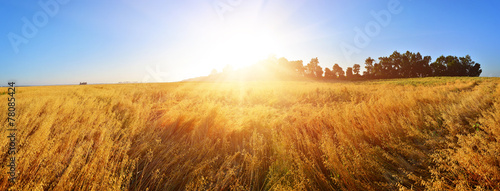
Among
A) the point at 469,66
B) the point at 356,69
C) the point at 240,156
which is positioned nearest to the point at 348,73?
the point at 356,69

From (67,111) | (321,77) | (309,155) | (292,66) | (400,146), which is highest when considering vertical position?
(292,66)

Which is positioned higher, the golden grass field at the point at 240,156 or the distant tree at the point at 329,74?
the distant tree at the point at 329,74

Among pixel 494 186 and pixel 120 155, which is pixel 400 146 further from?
pixel 120 155

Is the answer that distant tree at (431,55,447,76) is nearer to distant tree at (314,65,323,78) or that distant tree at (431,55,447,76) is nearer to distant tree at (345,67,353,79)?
distant tree at (345,67,353,79)

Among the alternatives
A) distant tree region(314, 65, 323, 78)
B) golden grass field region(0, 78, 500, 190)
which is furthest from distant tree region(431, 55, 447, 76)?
golden grass field region(0, 78, 500, 190)

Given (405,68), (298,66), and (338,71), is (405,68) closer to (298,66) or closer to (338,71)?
(338,71)

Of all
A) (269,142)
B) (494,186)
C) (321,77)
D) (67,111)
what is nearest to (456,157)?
(494,186)

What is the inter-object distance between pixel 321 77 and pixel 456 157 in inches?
2301

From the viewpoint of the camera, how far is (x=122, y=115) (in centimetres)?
436

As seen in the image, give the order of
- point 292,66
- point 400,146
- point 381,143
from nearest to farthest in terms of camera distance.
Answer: point 400,146, point 381,143, point 292,66

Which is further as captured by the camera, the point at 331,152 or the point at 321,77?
the point at 321,77

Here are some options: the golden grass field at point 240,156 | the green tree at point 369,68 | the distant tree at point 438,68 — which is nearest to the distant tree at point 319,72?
the green tree at point 369,68

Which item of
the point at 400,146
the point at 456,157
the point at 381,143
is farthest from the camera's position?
the point at 381,143

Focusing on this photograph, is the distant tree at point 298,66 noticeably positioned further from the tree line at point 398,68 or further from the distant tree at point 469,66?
the distant tree at point 469,66
